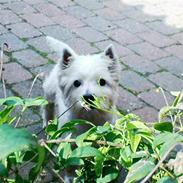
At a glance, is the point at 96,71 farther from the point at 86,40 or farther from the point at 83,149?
the point at 86,40

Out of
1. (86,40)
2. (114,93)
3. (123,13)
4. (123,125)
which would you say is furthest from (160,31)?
(123,125)

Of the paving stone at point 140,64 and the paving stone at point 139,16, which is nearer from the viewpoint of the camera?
the paving stone at point 140,64

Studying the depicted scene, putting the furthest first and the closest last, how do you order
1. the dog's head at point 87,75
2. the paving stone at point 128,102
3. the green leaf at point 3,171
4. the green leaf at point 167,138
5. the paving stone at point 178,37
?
the paving stone at point 178,37 < the paving stone at point 128,102 < the dog's head at point 87,75 < the green leaf at point 3,171 < the green leaf at point 167,138

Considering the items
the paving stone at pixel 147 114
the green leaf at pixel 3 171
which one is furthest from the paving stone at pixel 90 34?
the green leaf at pixel 3 171

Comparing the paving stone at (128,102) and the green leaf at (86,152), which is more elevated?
the green leaf at (86,152)

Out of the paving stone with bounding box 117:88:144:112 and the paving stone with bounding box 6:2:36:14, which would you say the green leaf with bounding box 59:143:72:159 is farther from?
the paving stone with bounding box 6:2:36:14

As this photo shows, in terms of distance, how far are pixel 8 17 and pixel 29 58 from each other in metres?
1.07

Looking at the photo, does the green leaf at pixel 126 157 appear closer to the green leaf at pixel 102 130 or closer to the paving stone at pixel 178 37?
the green leaf at pixel 102 130

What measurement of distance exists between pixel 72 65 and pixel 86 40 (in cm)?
199

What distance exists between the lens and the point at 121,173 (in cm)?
158

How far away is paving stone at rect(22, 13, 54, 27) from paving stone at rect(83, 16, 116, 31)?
0.46m

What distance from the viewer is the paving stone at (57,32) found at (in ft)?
16.1

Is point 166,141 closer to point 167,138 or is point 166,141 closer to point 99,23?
point 167,138

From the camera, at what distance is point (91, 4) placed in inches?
230
